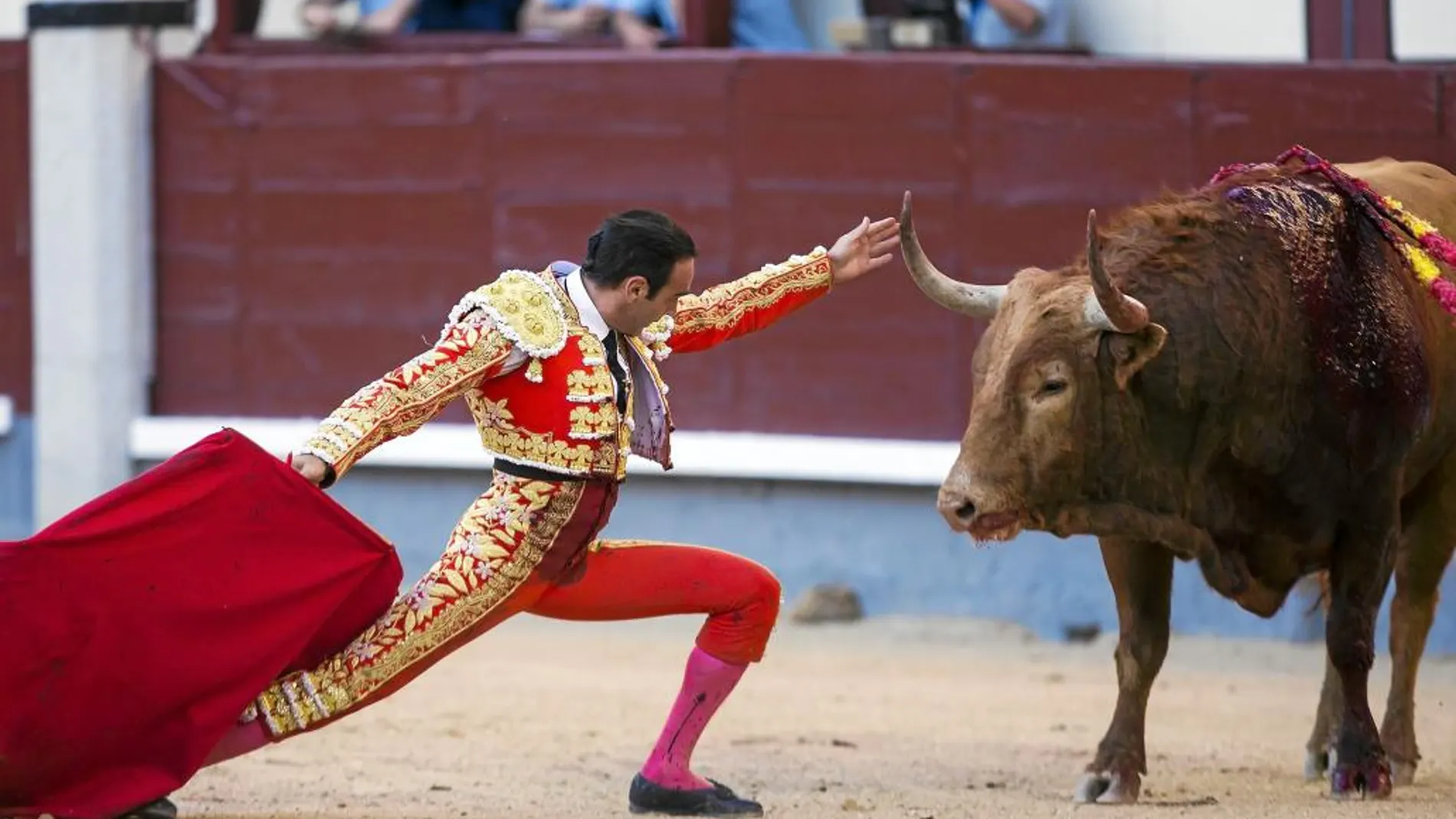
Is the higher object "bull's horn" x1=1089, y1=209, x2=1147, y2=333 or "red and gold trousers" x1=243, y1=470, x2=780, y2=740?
"bull's horn" x1=1089, y1=209, x2=1147, y2=333

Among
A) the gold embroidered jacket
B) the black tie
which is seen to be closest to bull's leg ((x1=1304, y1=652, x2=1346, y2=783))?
the gold embroidered jacket

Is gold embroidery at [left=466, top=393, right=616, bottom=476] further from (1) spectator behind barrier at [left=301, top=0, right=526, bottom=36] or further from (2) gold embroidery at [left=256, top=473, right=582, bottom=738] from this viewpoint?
(1) spectator behind barrier at [left=301, top=0, right=526, bottom=36]

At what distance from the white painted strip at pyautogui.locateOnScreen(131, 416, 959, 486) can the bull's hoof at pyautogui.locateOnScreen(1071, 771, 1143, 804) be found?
8.35ft

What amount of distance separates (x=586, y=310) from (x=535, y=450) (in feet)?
0.74

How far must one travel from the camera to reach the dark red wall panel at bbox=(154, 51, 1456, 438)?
691 centimetres

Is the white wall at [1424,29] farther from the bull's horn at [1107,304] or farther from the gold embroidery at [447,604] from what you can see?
the gold embroidery at [447,604]

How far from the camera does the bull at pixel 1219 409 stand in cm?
420

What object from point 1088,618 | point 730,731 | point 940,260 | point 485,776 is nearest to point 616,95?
point 940,260

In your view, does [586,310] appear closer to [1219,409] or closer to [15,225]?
[1219,409]

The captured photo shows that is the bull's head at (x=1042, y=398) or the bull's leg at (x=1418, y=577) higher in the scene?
the bull's head at (x=1042, y=398)

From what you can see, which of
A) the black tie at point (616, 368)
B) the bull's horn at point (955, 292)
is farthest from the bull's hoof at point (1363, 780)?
the black tie at point (616, 368)

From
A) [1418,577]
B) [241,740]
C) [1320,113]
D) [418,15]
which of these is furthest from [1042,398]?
[418,15]

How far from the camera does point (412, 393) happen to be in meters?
3.67

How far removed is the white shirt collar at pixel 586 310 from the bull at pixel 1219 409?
64 cm
